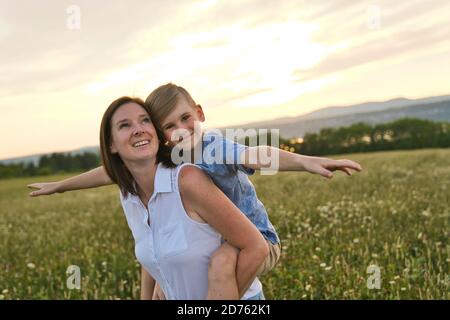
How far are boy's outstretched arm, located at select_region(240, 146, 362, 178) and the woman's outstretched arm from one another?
0.91 ft

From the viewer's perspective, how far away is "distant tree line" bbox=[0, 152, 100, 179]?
52.1m

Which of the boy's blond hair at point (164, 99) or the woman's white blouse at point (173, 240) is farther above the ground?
the boy's blond hair at point (164, 99)

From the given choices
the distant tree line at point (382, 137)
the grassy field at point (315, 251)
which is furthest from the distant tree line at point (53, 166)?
the grassy field at point (315, 251)

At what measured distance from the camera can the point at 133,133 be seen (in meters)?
3.56

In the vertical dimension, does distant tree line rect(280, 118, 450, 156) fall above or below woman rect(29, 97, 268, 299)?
below

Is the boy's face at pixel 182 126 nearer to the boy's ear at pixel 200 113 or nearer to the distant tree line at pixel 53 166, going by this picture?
the boy's ear at pixel 200 113

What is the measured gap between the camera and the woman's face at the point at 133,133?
3557mm

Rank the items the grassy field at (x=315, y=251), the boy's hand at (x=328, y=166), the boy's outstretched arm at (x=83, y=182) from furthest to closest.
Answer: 1. the grassy field at (x=315, y=251)
2. the boy's outstretched arm at (x=83, y=182)
3. the boy's hand at (x=328, y=166)

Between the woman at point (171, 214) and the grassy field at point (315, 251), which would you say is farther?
the grassy field at point (315, 251)

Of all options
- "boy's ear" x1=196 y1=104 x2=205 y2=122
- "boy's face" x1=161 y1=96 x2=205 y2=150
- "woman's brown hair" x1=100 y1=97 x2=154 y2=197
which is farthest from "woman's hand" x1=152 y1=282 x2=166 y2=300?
"boy's ear" x1=196 y1=104 x2=205 y2=122

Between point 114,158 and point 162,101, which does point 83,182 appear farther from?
point 162,101

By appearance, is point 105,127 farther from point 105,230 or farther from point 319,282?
point 105,230

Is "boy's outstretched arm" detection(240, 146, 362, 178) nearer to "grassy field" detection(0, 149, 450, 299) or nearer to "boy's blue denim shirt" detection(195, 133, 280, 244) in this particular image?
"boy's blue denim shirt" detection(195, 133, 280, 244)
